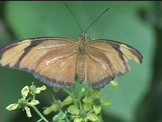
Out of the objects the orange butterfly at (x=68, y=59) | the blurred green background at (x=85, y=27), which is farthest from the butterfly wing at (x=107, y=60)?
the blurred green background at (x=85, y=27)

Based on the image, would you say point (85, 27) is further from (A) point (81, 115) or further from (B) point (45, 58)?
(A) point (81, 115)

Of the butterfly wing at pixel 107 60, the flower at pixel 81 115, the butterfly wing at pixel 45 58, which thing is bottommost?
the flower at pixel 81 115

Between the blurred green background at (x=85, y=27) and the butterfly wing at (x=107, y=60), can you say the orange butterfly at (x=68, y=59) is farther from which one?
the blurred green background at (x=85, y=27)

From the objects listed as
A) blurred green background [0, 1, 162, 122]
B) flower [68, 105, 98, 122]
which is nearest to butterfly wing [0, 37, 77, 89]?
flower [68, 105, 98, 122]

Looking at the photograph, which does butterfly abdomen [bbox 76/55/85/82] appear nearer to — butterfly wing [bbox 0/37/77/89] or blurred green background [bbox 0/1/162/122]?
butterfly wing [bbox 0/37/77/89]

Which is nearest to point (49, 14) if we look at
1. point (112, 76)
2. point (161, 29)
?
point (161, 29)

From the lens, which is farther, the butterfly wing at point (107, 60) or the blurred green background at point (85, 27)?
the blurred green background at point (85, 27)

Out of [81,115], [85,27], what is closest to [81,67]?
[81,115]

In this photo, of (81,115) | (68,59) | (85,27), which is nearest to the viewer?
(81,115)
